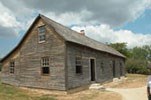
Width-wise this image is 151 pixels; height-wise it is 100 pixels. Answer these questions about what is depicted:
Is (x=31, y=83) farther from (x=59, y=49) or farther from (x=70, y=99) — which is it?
(x=70, y=99)

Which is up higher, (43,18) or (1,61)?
(43,18)

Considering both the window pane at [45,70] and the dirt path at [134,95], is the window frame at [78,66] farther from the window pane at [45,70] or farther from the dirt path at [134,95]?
the dirt path at [134,95]

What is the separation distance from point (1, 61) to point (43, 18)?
28.0 feet

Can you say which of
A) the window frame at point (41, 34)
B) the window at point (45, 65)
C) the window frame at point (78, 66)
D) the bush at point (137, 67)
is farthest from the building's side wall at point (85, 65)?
the bush at point (137, 67)

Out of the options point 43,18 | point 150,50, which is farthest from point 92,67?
point 150,50

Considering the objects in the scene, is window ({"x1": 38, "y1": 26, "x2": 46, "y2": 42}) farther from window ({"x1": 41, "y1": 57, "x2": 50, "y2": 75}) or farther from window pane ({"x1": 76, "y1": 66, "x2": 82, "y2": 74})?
window pane ({"x1": 76, "y1": 66, "x2": 82, "y2": 74})

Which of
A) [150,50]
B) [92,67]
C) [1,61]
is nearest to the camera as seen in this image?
[92,67]

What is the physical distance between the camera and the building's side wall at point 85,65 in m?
20.2

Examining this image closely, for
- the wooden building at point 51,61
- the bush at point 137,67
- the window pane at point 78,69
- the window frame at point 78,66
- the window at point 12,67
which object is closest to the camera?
the wooden building at point 51,61

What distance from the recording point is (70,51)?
20.4 meters

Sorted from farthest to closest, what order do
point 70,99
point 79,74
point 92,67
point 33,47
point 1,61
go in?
point 1,61 → point 92,67 → point 33,47 → point 79,74 → point 70,99

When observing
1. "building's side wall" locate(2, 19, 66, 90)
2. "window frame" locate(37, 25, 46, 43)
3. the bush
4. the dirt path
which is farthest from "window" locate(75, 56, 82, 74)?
the bush

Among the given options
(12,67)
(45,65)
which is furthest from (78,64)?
(12,67)

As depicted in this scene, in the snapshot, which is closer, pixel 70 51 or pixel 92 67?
pixel 70 51
